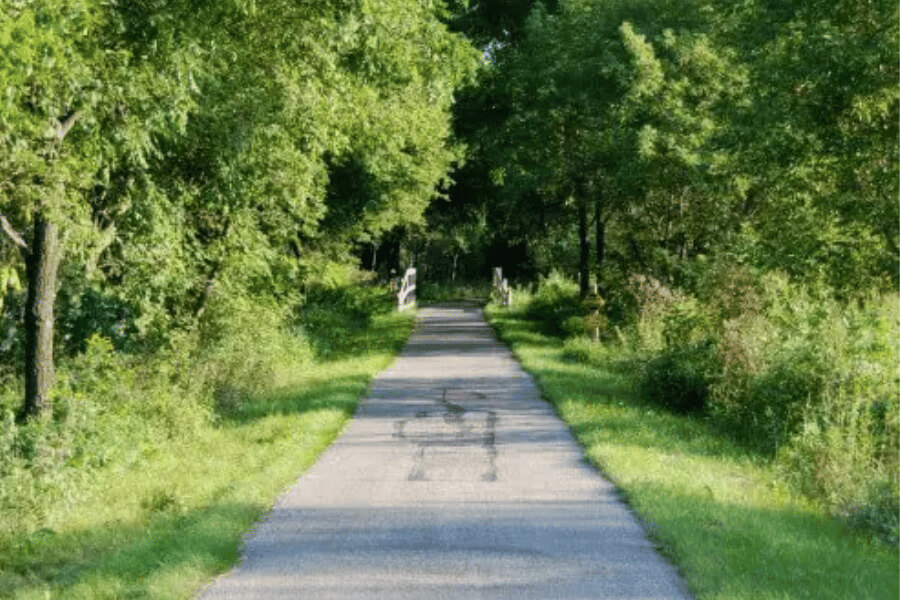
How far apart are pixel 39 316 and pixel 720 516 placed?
8.41m

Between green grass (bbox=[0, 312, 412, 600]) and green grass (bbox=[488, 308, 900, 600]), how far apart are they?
343cm

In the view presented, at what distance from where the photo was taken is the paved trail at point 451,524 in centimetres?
719

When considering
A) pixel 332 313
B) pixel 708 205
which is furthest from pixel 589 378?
pixel 332 313

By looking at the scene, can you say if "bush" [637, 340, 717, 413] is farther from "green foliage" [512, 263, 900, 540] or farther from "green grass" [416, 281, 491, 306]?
"green grass" [416, 281, 491, 306]

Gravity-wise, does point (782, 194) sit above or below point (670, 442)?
above

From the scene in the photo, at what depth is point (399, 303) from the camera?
4197 centimetres

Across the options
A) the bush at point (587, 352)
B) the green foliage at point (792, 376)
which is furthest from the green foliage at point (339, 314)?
the green foliage at point (792, 376)

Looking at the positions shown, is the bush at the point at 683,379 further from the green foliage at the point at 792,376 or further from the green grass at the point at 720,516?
the green grass at the point at 720,516

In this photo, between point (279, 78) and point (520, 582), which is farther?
point (279, 78)

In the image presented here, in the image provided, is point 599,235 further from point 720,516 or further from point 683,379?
point 720,516

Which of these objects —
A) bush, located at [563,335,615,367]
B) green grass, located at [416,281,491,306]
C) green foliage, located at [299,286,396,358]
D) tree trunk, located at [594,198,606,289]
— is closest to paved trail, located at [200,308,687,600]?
bush, located at [563,335,615,367]

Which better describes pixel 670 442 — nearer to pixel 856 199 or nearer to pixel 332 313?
pixel 856 199

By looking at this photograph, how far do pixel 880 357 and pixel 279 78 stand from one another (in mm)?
9050

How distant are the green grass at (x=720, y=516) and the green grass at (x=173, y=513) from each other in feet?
11.3
